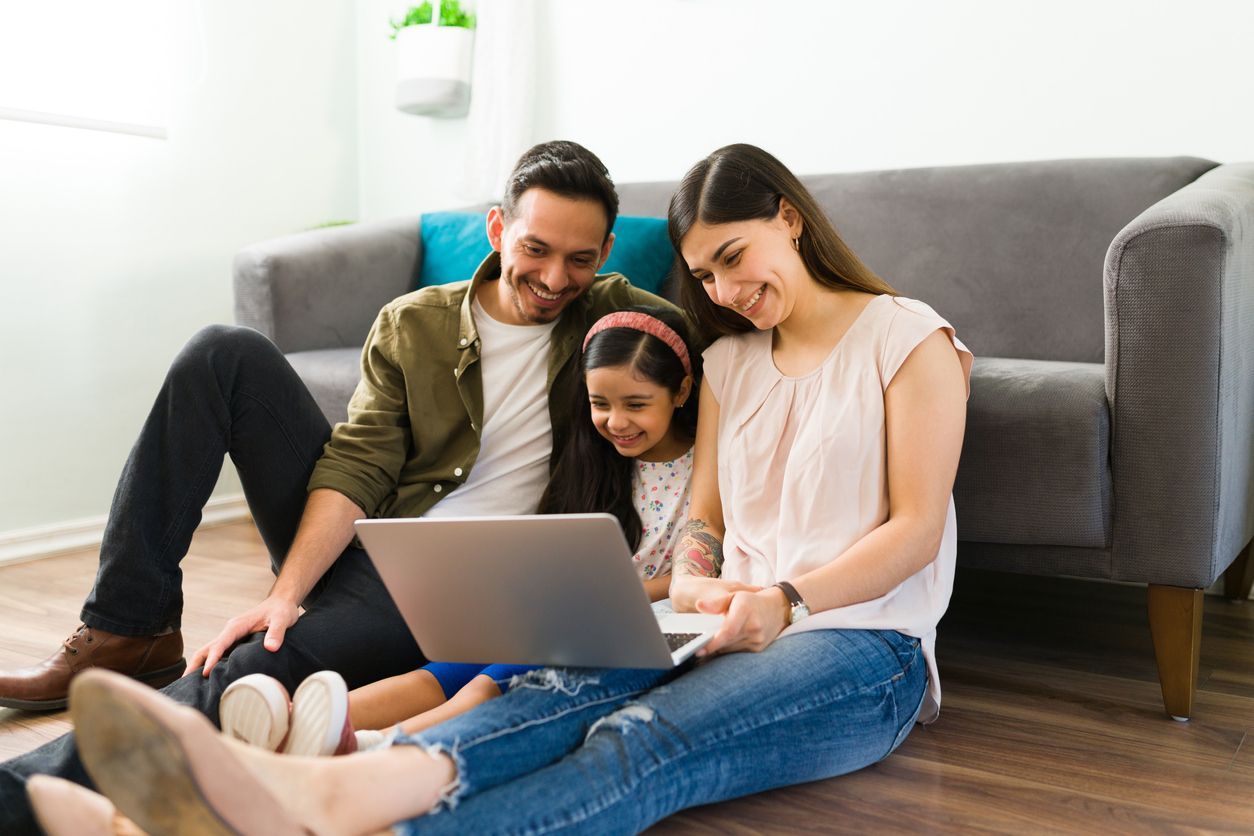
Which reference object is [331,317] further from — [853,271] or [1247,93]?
[1247,93]

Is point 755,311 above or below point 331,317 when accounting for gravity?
above

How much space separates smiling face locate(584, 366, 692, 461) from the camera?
144cm

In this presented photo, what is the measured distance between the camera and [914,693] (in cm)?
125

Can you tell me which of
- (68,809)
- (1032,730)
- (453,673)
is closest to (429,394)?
(453,673)

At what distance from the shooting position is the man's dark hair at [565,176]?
148cm

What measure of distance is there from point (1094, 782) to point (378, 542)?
82cm

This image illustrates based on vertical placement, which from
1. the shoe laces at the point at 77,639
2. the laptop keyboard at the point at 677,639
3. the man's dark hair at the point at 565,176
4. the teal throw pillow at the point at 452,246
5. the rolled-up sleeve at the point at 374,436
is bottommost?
the shoe laces at the point at 77,639

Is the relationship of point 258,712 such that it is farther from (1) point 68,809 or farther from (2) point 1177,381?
(2) point 1177,381

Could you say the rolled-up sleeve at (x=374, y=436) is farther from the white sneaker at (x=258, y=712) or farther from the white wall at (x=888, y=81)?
the white wall at (x=888, y=81)

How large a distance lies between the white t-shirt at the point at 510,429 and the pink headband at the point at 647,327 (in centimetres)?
13

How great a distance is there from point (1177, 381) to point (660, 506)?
2.17 ft

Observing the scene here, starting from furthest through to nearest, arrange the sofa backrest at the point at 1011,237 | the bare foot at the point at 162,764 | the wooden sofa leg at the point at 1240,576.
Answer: the wooden sofa leg at the point at 1240,576, the sofa backrest at the point at 1011,237, the bare foot at the point at 162,764

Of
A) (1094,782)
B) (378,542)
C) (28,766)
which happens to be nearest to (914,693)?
(1094,782)

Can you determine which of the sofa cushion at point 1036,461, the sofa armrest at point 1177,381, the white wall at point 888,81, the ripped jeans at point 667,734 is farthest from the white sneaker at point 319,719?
the white wall at point 888,81
